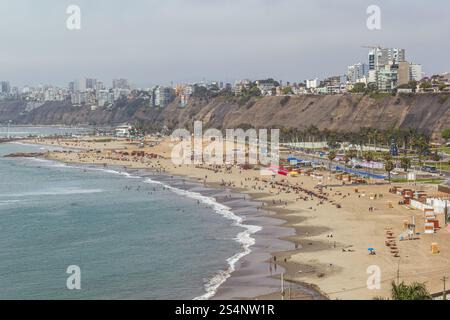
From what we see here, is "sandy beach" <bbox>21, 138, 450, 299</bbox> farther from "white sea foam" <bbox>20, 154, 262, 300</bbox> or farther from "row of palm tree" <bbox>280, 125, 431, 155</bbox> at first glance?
"row of palm tree" <bbox>280, 125, 431, 155</bbox>

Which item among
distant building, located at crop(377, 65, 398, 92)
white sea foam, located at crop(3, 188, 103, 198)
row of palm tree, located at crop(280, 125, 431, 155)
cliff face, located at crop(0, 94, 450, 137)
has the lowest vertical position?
white sea foam, located at crop(3, 188, 103, 198)

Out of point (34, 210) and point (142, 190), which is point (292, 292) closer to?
point (34, 210)

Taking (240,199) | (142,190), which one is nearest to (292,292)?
(240,199)

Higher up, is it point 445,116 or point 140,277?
point 445,116

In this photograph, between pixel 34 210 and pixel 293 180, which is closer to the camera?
pixel 34 210

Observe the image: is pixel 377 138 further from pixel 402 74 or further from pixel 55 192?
pixel 402 74

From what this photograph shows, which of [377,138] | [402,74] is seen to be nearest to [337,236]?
[377,138]

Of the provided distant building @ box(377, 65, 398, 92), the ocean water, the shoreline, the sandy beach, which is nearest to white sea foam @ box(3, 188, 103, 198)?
the ocean water

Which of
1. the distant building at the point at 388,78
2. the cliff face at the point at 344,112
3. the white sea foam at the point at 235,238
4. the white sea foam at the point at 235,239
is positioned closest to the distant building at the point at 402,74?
the distant building at the point at 388,78
